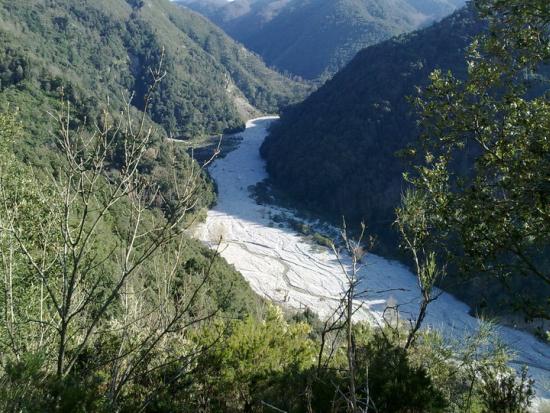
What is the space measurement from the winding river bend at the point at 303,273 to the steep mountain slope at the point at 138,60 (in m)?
48.6

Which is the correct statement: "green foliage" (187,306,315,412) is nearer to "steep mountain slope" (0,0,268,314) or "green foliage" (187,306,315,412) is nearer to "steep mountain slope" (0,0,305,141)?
A: "steep mountain slope" (0,0,268,314)

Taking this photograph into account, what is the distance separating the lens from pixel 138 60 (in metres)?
145

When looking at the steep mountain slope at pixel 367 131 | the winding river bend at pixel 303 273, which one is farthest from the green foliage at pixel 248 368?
the steep mountain slope at pixel 367 131

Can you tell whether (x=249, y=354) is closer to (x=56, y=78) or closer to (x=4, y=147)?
(x=4, y=147)

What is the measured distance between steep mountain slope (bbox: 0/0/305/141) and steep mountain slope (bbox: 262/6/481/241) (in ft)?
124

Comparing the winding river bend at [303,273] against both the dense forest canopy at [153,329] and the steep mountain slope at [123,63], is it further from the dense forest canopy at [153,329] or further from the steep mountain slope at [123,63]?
the dense forest canopy at [153,329]

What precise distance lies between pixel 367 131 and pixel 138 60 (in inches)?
3830

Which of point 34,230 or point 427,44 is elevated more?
point 427,44

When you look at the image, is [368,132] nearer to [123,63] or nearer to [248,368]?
[248,368]

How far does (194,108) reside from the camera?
130500 mm

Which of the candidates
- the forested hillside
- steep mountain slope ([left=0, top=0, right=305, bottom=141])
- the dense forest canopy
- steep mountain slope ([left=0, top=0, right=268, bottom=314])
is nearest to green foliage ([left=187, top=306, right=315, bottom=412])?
the dense forest canopy

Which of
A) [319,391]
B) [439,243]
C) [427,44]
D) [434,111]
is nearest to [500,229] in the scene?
[439,243]

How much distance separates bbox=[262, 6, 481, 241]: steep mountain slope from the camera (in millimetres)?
69250

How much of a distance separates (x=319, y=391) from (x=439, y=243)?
8.37ft
